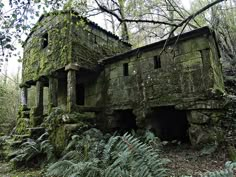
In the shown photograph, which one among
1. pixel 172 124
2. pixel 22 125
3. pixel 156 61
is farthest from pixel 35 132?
pixel 172 124

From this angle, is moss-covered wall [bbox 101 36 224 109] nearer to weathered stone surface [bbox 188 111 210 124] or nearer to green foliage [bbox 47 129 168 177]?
weathered stone surface [bbox 188 111 210 124]

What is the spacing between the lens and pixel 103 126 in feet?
27.6

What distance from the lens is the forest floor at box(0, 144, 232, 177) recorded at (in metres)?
4.08

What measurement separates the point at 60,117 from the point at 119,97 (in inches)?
103

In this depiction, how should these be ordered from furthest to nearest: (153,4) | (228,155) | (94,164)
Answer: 1. (153,4)
2. (228,155)
3. (94,164)

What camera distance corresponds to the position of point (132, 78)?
7.77 meters

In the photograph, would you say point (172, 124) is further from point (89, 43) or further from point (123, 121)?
point (89, 43)

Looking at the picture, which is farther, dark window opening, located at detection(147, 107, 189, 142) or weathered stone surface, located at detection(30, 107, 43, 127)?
weathered stone surface, located at detection(30, 107, 43, 127)

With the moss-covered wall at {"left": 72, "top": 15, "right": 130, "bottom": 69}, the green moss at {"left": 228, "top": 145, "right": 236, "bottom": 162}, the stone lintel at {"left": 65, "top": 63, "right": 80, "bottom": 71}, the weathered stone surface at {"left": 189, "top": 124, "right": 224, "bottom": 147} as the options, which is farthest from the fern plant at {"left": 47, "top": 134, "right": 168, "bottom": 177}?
the moss-covered wall at {"left": 72, "top": 15, "right": 130, "bottom": 69}

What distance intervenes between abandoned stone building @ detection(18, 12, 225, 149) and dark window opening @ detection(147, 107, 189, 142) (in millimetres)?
41

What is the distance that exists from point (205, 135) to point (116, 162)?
3.55m

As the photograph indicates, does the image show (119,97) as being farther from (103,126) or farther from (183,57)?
(183,57)

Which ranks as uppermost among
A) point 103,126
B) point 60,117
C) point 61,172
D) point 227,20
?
point 227,20

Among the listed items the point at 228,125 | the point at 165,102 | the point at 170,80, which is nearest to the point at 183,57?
the point at 170,80
